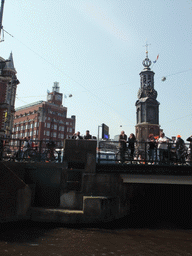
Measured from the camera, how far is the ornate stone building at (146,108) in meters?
56.1

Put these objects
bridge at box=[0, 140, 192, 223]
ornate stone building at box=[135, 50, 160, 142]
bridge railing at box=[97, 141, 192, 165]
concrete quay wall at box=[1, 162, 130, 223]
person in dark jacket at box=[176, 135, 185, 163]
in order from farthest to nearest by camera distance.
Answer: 1. ornate stone building at box=[135, 50, 160, 142]
2. person in dark jacket at box=[176, 135, 185, 163]
3. bridge railing at box=[97, 141, 192, 165]
4. bridge at box=[0, 140, 192, 223]
5. concrete quay wall at box=[1, 162, 130, 223]

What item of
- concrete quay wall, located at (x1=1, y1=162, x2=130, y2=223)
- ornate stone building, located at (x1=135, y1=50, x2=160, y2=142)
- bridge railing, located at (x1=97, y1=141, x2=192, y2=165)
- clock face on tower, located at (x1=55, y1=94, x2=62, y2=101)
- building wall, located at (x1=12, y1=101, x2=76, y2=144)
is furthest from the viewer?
clock face on tower, located at (x1=55, y1=94, x2=62, y2=101)

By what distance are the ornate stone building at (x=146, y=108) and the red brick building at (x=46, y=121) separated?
39538 millimetres

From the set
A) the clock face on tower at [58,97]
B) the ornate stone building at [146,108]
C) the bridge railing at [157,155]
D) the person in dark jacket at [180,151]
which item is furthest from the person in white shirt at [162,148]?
the clock face on tower at [58,97]

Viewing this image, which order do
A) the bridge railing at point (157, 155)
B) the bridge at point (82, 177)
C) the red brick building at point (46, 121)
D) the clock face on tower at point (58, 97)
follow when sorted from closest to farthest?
the bridge at point (82, 177)
the bridge railing at point (157, 155)
the red brick building at point (46, 121)
the clock face on tower at point (58, 97)

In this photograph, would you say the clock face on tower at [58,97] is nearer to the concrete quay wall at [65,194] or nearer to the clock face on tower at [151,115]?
the clock face on tower at [151,115]

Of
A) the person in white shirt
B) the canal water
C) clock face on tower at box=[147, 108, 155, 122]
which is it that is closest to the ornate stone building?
clock face on tower at box=[147, 108, 155, 122]

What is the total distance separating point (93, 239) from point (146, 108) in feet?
167

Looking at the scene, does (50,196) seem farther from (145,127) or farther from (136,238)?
(145,127)

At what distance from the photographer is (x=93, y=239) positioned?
8828mm

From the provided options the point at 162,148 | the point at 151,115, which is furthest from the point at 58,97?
the point at 162,148

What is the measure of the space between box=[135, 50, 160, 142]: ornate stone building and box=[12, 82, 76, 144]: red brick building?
39.5 m

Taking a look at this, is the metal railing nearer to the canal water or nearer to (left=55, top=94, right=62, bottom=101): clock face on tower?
the canal water

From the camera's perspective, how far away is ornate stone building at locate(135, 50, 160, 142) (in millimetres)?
56094
